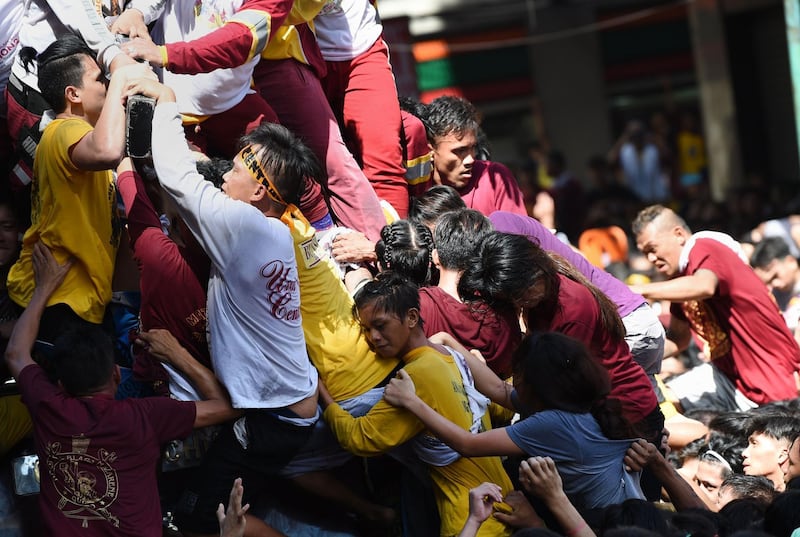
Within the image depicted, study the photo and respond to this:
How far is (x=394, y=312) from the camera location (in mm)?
4461

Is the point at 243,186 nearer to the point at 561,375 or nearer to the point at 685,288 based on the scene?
the point at 561,375

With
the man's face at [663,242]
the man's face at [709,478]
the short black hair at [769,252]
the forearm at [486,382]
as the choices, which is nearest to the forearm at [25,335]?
the forearm at [486,382]

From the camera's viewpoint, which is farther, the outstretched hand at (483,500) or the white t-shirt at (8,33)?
the white t-shirt at (8,33)

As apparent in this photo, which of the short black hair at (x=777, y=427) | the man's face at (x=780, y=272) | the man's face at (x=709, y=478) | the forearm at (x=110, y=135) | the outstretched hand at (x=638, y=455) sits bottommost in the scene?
the man's face at (x=780, y=272)

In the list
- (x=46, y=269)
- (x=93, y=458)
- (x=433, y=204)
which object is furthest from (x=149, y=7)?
(x=93, y=458)

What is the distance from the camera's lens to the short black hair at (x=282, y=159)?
4.46 m

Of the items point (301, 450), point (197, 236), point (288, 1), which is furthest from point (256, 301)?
point (288, 1)

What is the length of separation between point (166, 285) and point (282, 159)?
0.61 metres

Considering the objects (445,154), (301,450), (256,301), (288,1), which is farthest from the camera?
(445,154)

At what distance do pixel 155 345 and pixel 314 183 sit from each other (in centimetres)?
113

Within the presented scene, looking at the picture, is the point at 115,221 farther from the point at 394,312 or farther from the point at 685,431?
the point at 685,431

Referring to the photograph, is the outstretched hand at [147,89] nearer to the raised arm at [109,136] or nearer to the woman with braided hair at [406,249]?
the raised arm at [109,136]

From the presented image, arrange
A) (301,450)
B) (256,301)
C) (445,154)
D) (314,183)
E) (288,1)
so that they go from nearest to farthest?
(256,301)
(301,450)
(288,1)
(314,183)
(445,154)

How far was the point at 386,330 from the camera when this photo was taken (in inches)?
176
